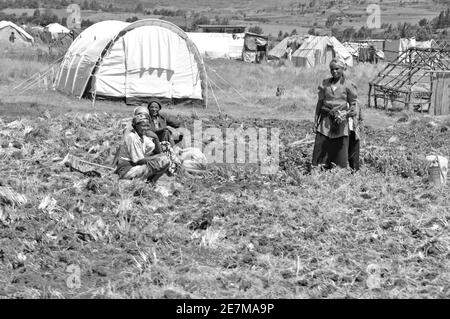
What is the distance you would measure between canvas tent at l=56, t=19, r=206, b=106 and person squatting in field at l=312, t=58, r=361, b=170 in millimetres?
8307

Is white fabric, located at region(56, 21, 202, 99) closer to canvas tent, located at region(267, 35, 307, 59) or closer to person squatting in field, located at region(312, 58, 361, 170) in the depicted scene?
person squatting in field, located at region(312, 58, 361, 170)

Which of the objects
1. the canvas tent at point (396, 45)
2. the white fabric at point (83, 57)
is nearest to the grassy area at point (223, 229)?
the white fabric at point (83, 57)

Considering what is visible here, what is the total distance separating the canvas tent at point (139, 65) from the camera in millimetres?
16031

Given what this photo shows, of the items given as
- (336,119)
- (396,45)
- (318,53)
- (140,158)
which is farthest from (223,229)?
(396,45)

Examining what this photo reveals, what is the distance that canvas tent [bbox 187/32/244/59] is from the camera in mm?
43344

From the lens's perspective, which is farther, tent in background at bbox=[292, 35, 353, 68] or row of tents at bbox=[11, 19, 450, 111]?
tent in background at bbox=[292, 35, 353, 68]

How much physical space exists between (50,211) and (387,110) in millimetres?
12144

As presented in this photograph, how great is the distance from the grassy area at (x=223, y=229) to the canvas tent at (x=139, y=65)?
20.1 feet

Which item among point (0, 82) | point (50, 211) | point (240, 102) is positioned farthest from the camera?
point (0, 82)

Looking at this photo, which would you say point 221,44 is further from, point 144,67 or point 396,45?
point 144,67

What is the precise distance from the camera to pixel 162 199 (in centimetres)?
712

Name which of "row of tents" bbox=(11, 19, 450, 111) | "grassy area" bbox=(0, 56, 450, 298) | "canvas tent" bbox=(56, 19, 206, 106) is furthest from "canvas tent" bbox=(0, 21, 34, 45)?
"grassy area" bbox=(0, 56, 450, 298)
